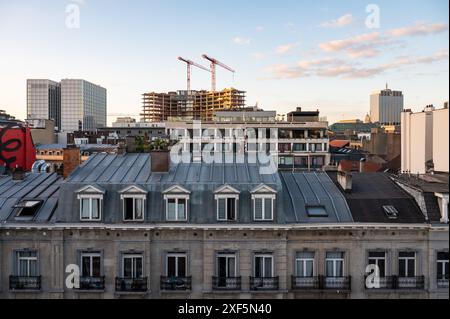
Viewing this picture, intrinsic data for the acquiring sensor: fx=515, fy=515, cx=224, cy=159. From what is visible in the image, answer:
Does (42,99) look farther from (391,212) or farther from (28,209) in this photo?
(391,212)

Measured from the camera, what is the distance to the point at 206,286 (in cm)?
2305

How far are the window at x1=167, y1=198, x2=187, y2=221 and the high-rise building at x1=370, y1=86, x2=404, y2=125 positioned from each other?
12169 cm

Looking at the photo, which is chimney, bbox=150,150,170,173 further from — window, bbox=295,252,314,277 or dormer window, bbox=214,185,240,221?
window, bbox=295,252,314,277

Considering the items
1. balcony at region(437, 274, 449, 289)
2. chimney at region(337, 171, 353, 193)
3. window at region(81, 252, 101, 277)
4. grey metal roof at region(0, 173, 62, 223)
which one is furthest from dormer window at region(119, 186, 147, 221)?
balcony at region(437, 274, 449, 289)

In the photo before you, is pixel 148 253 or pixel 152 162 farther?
pixel 152 162

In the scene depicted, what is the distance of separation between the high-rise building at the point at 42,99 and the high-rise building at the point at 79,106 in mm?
3905

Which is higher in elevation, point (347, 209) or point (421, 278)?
point (347, 209)

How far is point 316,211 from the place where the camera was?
24375 millimetres

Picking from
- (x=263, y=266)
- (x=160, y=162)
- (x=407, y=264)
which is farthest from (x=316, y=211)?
(x=160, y=162)

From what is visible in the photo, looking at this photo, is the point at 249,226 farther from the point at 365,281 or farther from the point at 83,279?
the point at 83,279

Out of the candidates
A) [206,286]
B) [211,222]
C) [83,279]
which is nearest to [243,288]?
[206,286]

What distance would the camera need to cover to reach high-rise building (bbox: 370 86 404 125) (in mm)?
147012

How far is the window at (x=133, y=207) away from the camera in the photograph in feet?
76.4

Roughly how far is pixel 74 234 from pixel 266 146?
64700 millimetres
